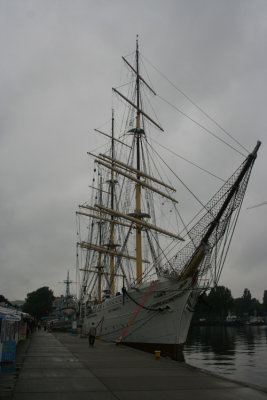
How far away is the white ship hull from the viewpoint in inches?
718

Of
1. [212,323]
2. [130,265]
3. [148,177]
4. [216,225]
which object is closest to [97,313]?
[130,265]

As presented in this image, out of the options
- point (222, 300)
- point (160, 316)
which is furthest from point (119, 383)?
point (222, 300)

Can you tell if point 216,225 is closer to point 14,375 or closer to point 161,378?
point 161,378

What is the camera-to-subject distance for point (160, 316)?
1917cm

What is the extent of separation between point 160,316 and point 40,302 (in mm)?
89117

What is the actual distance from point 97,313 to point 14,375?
22074mm

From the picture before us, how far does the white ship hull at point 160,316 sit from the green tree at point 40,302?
3292 inches

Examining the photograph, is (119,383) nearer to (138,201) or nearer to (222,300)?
(138,201)

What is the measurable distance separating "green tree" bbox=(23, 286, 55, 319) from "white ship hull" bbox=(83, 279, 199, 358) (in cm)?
8362

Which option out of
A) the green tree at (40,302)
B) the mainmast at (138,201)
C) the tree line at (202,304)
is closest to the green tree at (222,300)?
the tree line at (202,304)

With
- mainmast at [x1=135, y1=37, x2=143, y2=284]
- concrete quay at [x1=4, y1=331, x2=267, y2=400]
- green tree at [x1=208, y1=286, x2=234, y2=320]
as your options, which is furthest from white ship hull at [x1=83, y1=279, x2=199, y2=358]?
green tree at [x1=208, y1=286, x2=234, y2=320]

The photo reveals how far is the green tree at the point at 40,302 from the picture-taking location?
99.6 m

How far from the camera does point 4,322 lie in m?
10.5

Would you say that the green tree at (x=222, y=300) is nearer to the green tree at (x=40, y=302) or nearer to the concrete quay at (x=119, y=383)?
the green tree at (x=40, y=302)
